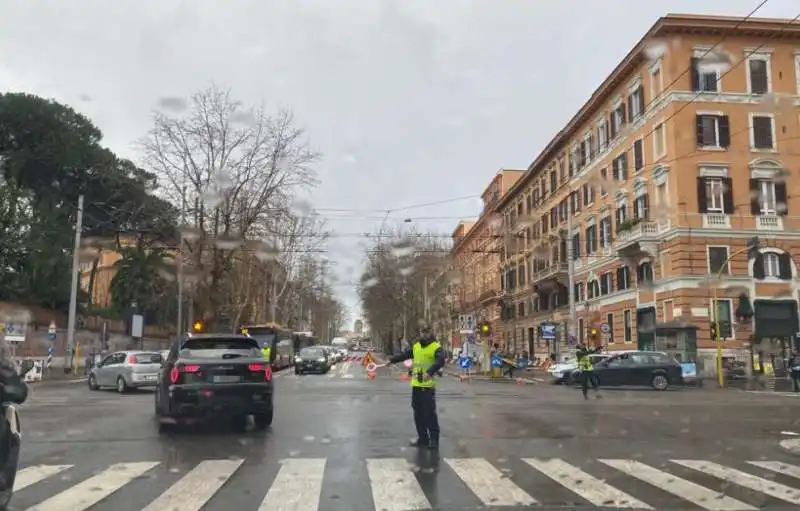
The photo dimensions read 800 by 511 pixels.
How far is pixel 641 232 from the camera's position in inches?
1479

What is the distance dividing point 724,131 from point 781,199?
474 cm

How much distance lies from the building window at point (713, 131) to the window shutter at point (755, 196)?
221 cm

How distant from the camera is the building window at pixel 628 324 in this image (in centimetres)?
4144

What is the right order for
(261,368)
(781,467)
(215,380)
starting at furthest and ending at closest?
(261,368)
(215,380)
(781,467)

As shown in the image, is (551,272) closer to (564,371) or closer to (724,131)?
(724,131)

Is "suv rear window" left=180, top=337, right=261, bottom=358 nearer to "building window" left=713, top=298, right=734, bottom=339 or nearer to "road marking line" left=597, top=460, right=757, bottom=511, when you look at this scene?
"road marking line" left=597, top=460, right=757, bottom=511

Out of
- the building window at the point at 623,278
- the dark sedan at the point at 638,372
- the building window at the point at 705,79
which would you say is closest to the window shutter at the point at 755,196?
the building window at the point at 705,79

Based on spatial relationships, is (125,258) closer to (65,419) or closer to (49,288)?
(49,288)

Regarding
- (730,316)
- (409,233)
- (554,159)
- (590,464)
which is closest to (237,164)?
(409,233)

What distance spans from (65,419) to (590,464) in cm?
1056

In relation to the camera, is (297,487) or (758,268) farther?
(758,268)

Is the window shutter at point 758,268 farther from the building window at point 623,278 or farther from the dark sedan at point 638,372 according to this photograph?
the dark sedan at point 638,372

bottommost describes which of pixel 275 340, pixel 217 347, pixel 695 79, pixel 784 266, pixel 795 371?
pixel 795 371

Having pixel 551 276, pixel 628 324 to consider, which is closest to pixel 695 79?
pixel 628 324
